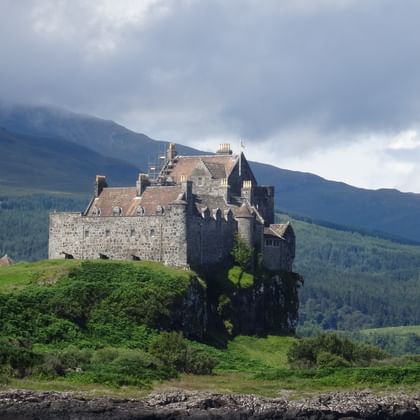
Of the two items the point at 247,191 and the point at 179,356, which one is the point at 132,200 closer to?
the point at 247,191

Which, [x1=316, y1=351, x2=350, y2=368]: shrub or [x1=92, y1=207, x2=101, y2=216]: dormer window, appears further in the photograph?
[x1=92, y1=207, x2=101, y2=216]: dormer window

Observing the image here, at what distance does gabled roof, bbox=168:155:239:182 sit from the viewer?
374 feet

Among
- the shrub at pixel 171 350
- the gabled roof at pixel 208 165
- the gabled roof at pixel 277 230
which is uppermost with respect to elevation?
the gabled roof at pixel 208 165

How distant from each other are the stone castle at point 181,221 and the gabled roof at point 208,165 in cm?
8

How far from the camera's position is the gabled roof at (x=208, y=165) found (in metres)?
114

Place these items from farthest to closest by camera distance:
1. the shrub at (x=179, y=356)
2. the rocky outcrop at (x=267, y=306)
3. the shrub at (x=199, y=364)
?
the rocky outcrop at (x=267, y=306)
the shrub at (x=179, y=356)
the shrub at (x=199, y=364)

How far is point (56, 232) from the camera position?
10831 centimetres

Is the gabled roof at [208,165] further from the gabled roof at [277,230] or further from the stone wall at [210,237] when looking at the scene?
the stone wall at [210,237]

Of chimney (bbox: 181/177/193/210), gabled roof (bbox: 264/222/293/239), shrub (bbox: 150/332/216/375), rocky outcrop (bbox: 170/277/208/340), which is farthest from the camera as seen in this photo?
gabled roof (bbox: 264/222/293/239)

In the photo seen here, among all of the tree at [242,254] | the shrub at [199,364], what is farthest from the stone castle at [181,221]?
the shrub at [199,364]

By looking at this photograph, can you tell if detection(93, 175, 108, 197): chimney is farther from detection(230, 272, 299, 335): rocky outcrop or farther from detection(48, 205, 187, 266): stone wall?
detection(230, 272, 299, 335): rocky outcrop

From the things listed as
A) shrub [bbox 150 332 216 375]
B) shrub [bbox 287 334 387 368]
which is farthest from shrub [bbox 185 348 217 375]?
shrub [bbox 287 334 387 368]

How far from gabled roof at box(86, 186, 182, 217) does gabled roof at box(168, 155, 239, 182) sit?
21.4ft

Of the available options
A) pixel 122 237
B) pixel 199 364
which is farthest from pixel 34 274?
pixel 199 364
